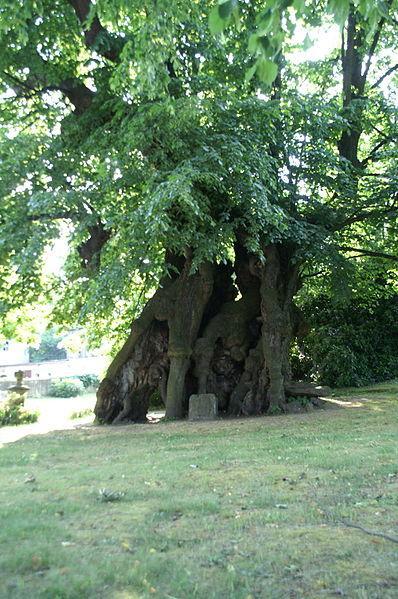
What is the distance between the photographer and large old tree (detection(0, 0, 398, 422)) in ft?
32.8

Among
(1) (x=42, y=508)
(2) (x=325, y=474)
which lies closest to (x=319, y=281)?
(2) (x=325, y=474)

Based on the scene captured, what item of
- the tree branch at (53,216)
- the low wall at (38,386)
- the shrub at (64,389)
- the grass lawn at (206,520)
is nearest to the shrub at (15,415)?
the grass lawn at (206,520)

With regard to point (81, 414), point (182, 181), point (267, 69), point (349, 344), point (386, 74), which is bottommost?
point (81, 414)

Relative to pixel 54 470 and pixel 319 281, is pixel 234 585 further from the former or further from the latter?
pixel 319 281

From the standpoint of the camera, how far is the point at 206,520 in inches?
197

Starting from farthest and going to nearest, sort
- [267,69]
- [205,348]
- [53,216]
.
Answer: [205,348] → [53,216] → [267,69]

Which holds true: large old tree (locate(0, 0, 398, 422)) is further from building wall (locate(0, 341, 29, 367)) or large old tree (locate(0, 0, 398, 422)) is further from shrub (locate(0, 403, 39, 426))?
building wall (locate(0, 341, 29, 367))

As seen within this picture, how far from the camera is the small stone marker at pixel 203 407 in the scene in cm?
1364

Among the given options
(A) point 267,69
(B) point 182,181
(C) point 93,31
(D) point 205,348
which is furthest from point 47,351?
(A) point 267,69

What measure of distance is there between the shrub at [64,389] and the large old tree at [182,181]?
1713 centimetres

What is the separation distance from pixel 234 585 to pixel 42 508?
8.08 ft

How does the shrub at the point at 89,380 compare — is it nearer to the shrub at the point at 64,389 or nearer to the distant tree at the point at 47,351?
the shrub at the point at 64,389

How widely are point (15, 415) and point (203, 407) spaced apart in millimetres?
6117

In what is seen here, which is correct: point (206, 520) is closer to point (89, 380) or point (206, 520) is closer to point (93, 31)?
point (93, 31)
